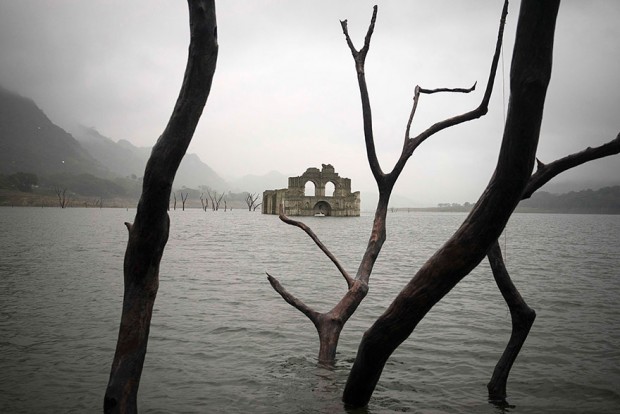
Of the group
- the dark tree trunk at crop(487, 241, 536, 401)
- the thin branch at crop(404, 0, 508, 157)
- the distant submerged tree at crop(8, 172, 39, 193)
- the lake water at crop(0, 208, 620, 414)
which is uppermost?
the distant submerged tree at crop(8, 172, 39, 193)

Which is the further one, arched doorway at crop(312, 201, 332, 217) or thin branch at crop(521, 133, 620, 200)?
arched doorway at crop(312, 201, 332, 217)

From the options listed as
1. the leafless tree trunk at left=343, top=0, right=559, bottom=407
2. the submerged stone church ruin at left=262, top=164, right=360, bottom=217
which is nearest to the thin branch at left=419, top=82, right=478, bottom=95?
the leafless tree trunk at left=343, top=0, right=559, bottom=407

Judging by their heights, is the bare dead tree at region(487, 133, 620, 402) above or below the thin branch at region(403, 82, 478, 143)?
below

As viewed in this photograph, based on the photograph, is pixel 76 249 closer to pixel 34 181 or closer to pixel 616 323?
pixel 616 323

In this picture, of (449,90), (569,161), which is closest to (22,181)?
(449,90)

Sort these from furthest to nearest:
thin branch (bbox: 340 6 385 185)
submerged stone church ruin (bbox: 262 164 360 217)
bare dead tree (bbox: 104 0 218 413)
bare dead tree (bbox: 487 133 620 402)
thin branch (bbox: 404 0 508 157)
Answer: submerged stone church ruin (bbox: 262 164 360 217) < thin branch (bbox: 340 6 385 185) < thin branch (bbox: 404 0 508 157) < bare dead tree (bbox: 487 133 620 402) < bare dead tree (bbox: 104 0 218 413)

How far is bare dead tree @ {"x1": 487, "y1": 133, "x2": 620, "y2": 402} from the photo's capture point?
10.4 ft

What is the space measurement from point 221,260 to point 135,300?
15.1 m

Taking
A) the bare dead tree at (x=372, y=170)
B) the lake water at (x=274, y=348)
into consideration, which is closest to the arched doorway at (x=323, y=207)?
the lake water at (x=274, y=348)

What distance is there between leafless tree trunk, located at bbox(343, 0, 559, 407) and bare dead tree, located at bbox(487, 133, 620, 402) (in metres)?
0.89

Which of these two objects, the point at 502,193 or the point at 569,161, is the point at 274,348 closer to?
the point at 569,161

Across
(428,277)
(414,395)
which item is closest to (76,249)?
(414,395)

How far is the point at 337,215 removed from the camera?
3452 inches

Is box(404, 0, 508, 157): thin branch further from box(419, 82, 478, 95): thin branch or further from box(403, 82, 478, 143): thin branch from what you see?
box(419, 82, 478, 95): thin branch
